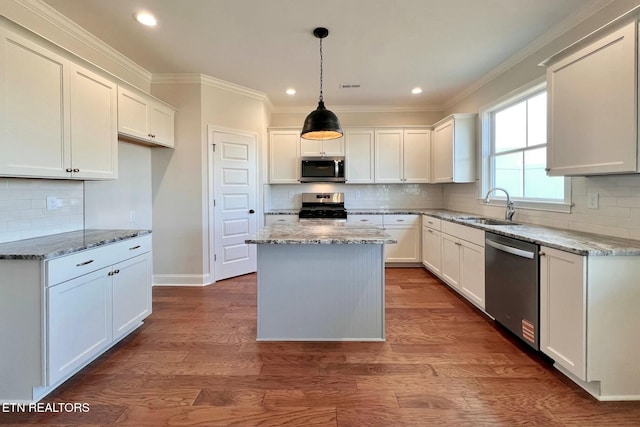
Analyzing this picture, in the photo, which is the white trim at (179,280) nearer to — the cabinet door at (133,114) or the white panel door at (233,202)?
the white panel door at (233,202)

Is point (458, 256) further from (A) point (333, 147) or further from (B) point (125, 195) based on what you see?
(B) point (125, 195)

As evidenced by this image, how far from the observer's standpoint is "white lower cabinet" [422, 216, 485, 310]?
9.60 ft

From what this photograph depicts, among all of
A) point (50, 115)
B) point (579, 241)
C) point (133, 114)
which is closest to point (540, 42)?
point (579, 241)

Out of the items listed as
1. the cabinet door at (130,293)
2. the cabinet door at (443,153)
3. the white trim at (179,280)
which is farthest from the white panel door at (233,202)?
the cabinet door at (443,153)

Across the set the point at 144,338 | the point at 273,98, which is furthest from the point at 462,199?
the point at 144,338

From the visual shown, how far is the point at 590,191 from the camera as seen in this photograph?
238 cm

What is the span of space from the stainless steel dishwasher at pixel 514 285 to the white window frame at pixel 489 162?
686 millimetres

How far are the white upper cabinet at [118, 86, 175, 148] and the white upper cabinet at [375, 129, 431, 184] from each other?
3.06 meters

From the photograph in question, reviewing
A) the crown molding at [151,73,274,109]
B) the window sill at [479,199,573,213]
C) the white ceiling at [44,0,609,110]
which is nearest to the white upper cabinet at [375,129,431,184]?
the white ceiling at [44,0,609,110]

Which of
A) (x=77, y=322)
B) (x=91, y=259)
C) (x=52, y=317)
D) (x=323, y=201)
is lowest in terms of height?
(x=77, y=322)

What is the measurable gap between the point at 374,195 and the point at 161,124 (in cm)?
338

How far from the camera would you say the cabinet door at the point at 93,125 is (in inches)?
89.2

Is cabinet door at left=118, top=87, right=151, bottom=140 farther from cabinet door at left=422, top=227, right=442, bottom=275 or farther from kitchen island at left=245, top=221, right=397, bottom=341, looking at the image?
cabinet door at left=422, top=227, right=442, bottom=275

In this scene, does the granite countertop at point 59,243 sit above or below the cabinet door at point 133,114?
below
